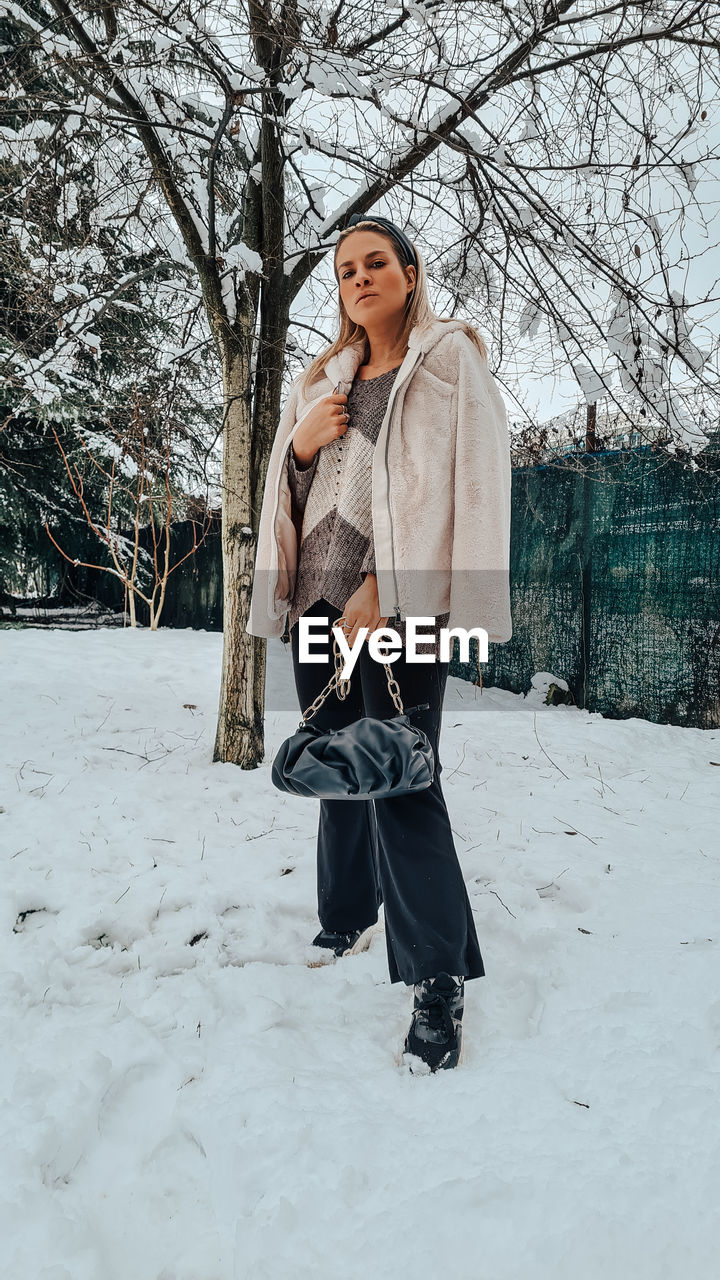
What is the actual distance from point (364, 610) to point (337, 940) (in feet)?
3.06

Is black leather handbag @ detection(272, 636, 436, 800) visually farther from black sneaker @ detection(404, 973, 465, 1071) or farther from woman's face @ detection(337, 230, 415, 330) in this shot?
woman's face @ detection(337, 230, 415, 330)

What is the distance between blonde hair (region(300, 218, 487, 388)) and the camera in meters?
1.54

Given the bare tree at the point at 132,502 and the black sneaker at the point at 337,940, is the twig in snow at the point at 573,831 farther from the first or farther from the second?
the bare tree at the point at 132,502

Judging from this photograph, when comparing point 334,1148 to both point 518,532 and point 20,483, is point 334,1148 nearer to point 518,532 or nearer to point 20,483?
point 518,532

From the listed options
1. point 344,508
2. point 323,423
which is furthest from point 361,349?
point 344,508

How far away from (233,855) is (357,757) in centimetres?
127

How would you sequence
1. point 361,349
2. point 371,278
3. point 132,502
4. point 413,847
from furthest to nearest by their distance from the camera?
point 132,502 → point 361,349 → point 371,278 → point 413,847

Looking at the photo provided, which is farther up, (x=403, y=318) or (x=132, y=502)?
(x=132, y=502)

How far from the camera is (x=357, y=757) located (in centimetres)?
131

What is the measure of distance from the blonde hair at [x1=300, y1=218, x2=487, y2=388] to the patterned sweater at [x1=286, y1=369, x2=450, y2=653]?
12cm

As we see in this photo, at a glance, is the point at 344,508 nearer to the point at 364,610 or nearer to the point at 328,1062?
the point at 364,610

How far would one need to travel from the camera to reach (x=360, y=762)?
1.30 m

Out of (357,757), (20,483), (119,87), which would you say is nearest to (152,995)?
(357,757)

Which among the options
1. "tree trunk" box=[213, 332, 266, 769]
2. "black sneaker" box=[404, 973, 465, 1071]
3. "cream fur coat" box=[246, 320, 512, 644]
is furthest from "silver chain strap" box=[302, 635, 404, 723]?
"tree trunk" box=[213, 332, 266, 769]
